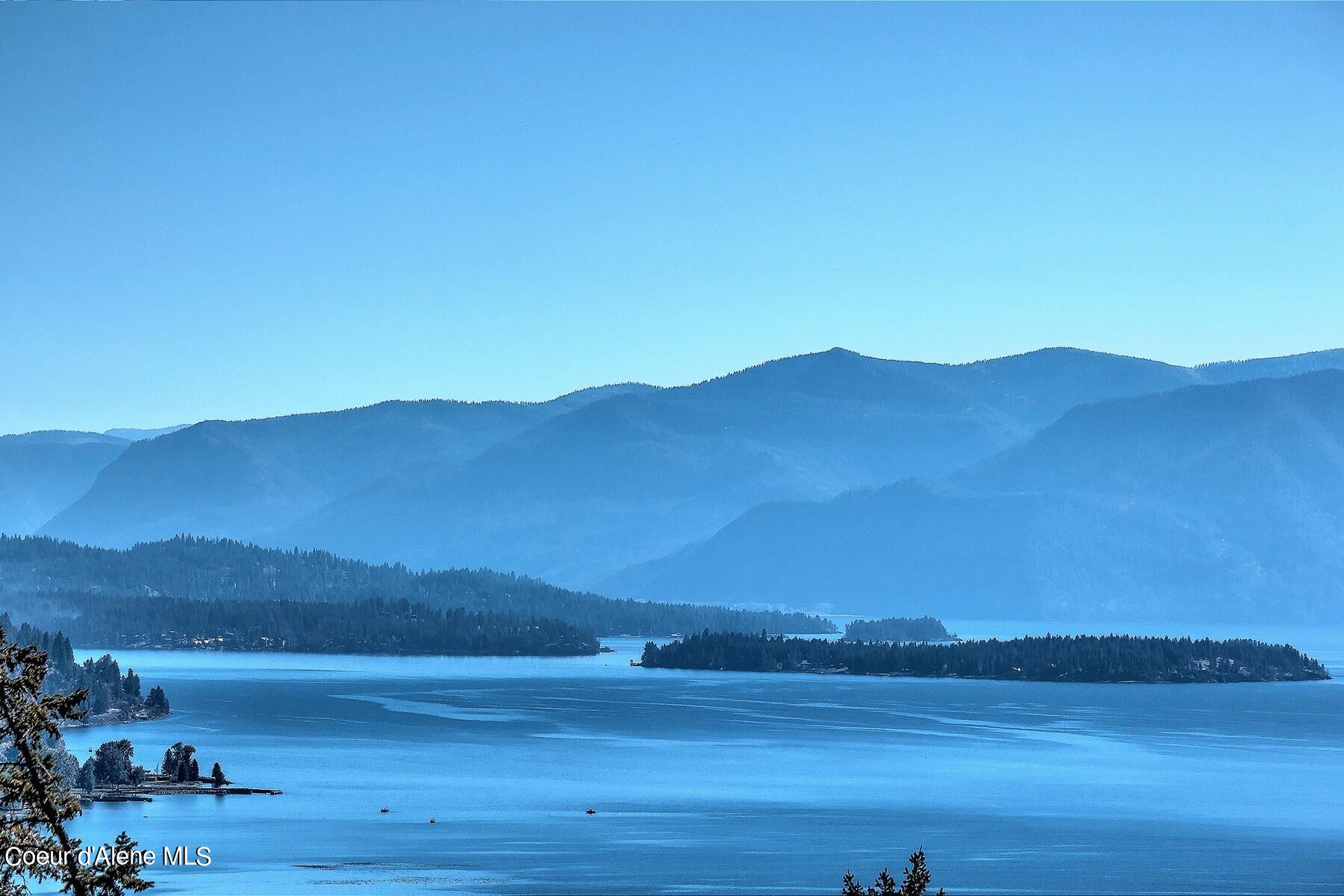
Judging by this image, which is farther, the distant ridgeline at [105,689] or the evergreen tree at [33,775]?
the distant ridgeline at [105,689]

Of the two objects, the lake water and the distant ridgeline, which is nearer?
the lake water

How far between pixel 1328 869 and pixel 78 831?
63.6m

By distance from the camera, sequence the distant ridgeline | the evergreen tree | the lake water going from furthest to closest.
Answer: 1. the distant ridgeline
2. the lake water
3. the evergreen tree

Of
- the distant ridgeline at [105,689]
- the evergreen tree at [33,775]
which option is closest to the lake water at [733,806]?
the distant ridgeline at [105,689]

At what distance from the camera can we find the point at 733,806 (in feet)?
390

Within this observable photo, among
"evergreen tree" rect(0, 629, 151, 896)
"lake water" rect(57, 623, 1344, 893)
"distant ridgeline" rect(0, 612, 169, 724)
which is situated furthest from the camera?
"distant ridgeline" rect(0, 612, 169, 724)

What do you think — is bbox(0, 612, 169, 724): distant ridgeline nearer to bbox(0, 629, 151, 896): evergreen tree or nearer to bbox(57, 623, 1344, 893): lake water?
bbox(57, 623, 1344, 893): lake water

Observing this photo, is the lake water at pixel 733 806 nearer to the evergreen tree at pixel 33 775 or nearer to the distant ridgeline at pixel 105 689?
the distant ridgeline at pixel 105 689

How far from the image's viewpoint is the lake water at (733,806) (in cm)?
8950

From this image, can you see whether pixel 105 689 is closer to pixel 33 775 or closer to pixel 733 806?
pixel 733 806

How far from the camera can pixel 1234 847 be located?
102m

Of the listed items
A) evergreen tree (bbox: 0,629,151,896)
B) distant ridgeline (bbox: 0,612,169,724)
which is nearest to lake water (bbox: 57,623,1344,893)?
distant ridgeline (bbox: 0,612,169,724)

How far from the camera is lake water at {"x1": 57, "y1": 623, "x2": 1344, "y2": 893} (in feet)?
294

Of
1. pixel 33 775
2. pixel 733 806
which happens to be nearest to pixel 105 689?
pixel 733 806
